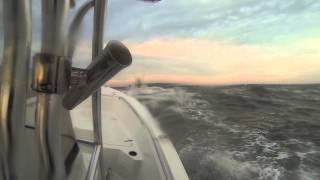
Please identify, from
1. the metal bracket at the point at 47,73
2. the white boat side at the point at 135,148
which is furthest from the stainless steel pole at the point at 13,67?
the white boat side at the point at 135,148

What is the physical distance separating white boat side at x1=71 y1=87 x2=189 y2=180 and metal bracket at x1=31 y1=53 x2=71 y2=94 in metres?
0.47

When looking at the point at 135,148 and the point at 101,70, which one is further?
the point at 135,148

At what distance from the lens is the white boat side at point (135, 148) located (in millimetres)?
889

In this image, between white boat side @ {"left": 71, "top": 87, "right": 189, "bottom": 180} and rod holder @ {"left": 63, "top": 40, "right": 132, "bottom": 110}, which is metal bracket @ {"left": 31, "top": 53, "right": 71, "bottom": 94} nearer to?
rod holder @ {"left": 63, "top": 40, "right": 132, "bottom": 110}

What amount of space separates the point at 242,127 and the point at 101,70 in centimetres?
192

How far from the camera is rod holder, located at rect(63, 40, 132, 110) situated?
35cm

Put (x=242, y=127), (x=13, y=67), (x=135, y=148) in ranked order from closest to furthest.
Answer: (x=13, y=67) → (x=135, y=148) → (x=242, y=127)

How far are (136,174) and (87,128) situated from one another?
0.70 ft

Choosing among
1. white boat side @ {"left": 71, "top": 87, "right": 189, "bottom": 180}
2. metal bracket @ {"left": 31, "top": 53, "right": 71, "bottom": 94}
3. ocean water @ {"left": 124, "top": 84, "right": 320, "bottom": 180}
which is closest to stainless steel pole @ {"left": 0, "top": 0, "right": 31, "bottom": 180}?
metal bracket @ {"left": 31, "top": 53, "right": 71, "bottom": 94}

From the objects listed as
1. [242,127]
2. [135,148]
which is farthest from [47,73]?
[242,127]

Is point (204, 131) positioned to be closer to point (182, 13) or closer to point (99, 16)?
point (182, 13)

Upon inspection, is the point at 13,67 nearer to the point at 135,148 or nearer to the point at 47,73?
the point at 47,73

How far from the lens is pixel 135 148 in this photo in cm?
109

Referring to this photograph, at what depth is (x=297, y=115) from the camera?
2.27 metres
